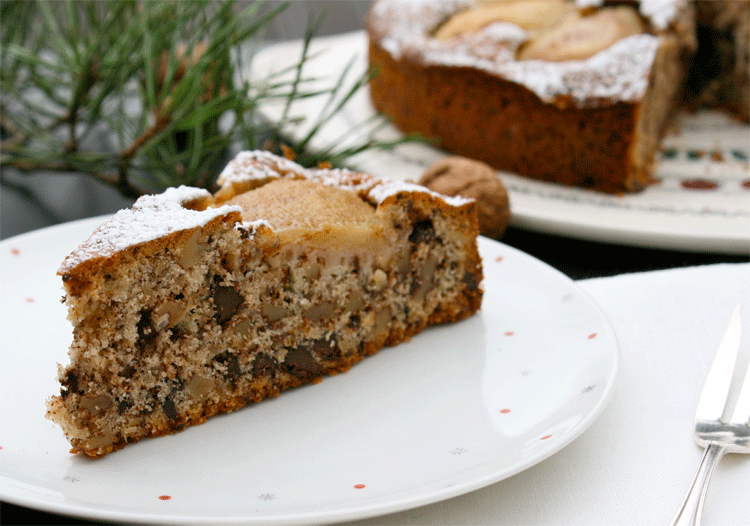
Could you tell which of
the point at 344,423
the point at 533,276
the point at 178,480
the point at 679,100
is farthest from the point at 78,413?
the point at 679,100

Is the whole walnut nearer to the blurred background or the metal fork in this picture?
the blurred background

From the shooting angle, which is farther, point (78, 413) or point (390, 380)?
point (390, 380)

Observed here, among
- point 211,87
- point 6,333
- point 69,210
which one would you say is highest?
point 211,87

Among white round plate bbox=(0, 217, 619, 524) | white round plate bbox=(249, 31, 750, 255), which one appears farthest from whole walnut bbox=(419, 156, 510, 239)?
white round plate bbox=(0, 217, 619, 524)

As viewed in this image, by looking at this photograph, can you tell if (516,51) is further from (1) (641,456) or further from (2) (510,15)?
(1) (641,456)

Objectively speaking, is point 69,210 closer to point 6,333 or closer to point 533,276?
point 6,333

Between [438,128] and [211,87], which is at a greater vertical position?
[211,87]
